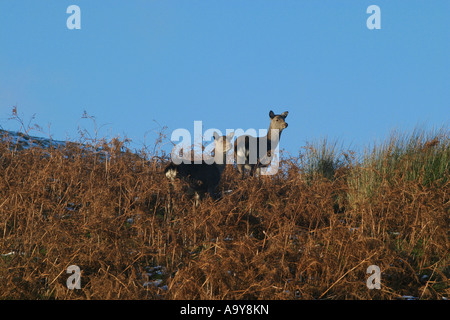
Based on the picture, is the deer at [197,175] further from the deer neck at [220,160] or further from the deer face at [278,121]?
the deer face at [278,121]

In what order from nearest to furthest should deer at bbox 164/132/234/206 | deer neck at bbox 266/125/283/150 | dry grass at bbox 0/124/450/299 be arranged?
dry grass at bbox 0/124/450/299 < deer at bbox 164/132/234/206 < deer neck at bbox 266/125/283/150

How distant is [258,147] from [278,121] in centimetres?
142

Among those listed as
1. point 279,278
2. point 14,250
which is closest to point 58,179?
point 14,250

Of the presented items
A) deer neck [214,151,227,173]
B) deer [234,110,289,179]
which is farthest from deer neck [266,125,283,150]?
deer neck [214,151,227,173]

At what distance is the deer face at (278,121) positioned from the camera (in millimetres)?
17716

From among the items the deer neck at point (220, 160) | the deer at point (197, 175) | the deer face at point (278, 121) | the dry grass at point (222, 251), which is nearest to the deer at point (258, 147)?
the deer face at point (278, 121)

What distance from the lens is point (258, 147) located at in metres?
17.1

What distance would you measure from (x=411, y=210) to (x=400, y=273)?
6.15 feet

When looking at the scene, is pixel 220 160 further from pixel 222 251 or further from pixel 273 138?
pixel 222 251

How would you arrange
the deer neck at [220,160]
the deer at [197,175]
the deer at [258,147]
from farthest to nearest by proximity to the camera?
the deer at [258,147] < the deer neck at [220,160] < the deer at [197,175]

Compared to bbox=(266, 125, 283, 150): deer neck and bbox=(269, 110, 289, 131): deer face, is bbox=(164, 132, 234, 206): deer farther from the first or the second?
bbox=(269, 110, 289, 131): deer face

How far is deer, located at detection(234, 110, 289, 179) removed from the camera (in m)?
16.1
